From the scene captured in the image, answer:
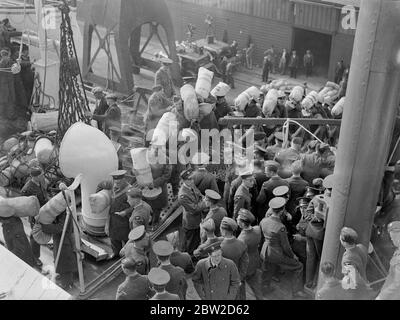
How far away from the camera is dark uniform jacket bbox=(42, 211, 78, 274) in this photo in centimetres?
694

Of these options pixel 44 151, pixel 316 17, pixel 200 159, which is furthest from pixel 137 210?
pixel 316 17

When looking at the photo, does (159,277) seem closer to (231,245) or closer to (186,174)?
(231,245)

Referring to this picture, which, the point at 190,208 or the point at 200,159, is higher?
the point at 200,159

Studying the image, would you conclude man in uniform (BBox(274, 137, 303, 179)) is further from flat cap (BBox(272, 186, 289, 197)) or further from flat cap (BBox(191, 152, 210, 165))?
flat cap (BBox(191, 152, 210, 165))

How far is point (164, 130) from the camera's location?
8.41 m

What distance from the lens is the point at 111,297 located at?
23.3 ft

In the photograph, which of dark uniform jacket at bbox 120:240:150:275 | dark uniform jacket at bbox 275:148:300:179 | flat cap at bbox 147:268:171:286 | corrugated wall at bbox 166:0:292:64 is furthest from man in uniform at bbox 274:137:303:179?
corrugated wall at bbox 166:0:292:64

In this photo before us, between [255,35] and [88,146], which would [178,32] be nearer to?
[255,35]

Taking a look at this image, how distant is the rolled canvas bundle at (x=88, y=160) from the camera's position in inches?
305

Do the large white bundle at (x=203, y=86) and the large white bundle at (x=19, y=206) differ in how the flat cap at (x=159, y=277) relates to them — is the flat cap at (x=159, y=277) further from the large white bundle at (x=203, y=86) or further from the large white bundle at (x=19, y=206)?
the large white bundle at (x=203, y=86)

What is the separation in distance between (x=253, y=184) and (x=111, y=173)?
198 cm

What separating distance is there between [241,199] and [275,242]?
832 mm

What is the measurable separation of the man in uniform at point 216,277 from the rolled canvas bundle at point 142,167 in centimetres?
206

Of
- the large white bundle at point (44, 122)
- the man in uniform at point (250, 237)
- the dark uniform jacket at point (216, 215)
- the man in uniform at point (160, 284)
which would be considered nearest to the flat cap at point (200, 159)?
the dark uniform jacket at point (216, 215)
